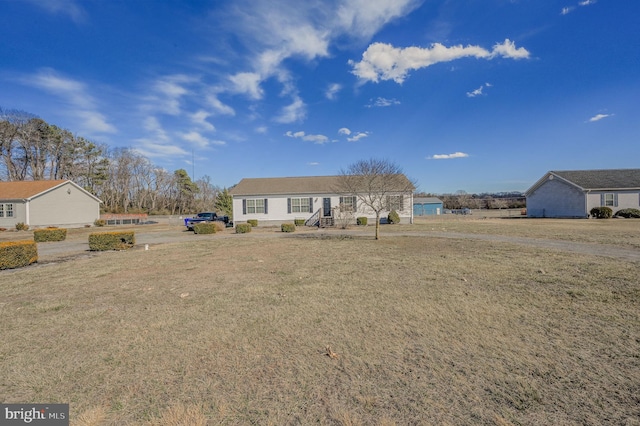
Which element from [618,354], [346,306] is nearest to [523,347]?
[618,354]

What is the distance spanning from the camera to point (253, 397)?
2.56m

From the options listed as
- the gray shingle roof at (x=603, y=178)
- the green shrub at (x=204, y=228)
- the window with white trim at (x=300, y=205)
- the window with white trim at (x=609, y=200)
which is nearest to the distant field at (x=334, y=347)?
the green shrub at (x=204, y=228)

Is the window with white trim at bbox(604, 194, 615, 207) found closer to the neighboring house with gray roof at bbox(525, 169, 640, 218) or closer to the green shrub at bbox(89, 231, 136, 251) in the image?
the neighboring house with gray roof at bbox(525, 169, 640, 218)

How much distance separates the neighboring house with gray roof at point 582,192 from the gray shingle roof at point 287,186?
59.7 feet

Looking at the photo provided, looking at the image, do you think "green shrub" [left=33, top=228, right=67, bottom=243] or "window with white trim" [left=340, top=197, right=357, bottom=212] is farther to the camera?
"window with white trim" [left=340, top=197, right=357, bottom=212]

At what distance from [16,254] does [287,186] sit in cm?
1860

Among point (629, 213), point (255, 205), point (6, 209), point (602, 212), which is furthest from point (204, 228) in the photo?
point (629, 213)

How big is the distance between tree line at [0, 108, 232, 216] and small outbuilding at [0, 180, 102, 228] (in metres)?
13.8

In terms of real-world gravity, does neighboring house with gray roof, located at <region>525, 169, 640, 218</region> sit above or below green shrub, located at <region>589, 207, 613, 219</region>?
above

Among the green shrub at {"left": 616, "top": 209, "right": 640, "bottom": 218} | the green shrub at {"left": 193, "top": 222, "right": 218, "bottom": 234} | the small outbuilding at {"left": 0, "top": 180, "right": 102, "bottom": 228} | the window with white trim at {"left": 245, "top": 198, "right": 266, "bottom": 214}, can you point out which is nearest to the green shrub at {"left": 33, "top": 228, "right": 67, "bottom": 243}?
the green shrub at {"left": 193, "top": 222, "right": 218, "bottom": 234}

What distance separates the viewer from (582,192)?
26.0 meters

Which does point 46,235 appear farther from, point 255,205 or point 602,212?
point 602,212

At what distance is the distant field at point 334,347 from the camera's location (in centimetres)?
241

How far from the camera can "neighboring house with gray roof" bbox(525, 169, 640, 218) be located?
25812 mm
